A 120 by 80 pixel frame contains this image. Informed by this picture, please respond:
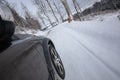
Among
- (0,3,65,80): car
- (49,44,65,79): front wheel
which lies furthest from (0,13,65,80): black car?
(49,44,65,79): front wheel

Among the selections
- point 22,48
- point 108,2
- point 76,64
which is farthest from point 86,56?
point 108,2

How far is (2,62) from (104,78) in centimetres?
205

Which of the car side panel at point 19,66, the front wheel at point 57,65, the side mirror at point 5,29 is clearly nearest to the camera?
the car side panel at point 19,66

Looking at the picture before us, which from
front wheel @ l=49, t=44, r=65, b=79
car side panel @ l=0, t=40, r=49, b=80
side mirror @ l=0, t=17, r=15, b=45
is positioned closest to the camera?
car side panel @ l=0, t=40, r=49, b=80

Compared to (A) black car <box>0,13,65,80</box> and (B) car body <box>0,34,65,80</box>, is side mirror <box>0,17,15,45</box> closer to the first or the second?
(A) black car <box>0,13,65,80</box>

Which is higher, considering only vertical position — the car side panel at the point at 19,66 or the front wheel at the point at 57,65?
the car side panel at the point at 19,66

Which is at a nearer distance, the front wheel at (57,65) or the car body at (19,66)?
the car body at (19,66)

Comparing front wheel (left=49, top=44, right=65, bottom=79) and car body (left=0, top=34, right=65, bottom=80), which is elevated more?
car body (left=0, top=34, right=65, bottom=80)

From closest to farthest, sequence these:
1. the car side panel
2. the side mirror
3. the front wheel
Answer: the car side panel → the side mirror → the front wheel

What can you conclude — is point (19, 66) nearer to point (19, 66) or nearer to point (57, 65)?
point (19, 66)

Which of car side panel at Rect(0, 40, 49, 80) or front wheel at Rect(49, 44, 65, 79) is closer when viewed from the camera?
car side panel at Rect(0, 40, 49, 80)

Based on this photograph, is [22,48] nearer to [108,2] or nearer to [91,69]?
[91,69]

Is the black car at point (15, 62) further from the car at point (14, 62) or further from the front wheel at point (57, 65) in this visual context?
the front wheel at point (57, 65)

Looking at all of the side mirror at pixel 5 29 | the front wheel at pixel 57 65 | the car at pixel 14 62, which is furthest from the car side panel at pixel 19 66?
the front wheel at pixel 57 65
